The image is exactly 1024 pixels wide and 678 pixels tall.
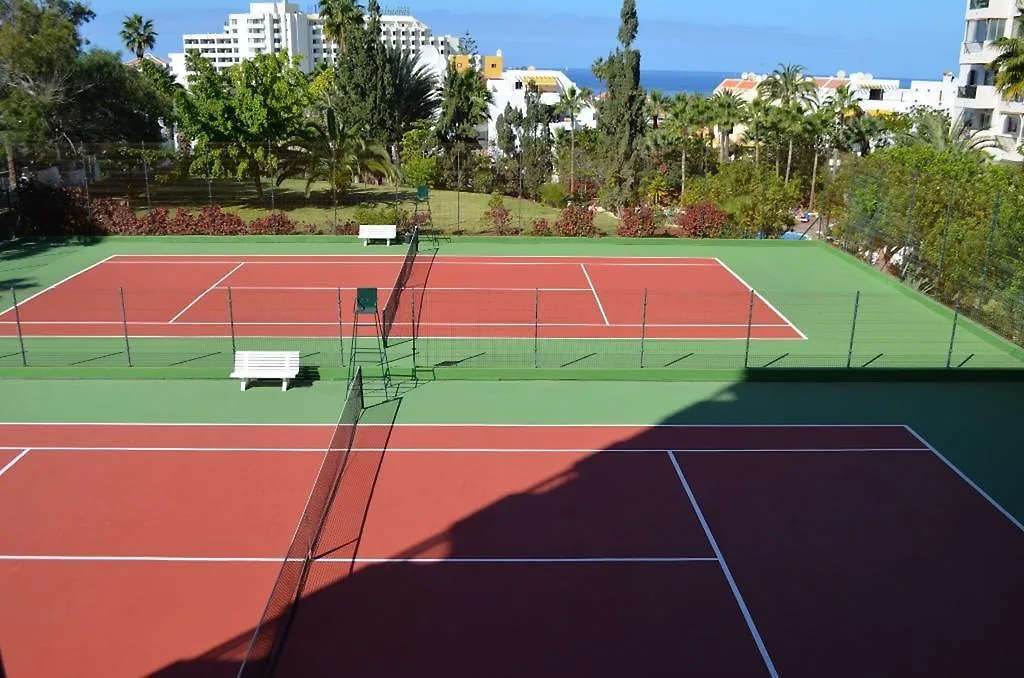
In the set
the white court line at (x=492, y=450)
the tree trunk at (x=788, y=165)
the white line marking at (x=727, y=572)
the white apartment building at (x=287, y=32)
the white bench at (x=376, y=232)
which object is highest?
the white apartment building at (x=287, y=32)

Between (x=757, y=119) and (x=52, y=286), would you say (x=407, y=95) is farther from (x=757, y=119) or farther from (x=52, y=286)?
(x=52, y=286)

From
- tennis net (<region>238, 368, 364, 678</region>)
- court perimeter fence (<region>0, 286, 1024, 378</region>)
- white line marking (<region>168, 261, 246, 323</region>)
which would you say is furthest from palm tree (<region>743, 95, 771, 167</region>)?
tennis net (<region>238, 368, 364, 678</region>)

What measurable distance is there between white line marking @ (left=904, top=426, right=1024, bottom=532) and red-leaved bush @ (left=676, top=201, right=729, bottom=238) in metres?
17.2

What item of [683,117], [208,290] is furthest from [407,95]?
[208,290]

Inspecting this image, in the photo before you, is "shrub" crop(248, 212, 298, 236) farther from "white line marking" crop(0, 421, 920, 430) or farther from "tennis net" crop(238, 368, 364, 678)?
"tennis net" crop(238, 368, 364, 678)

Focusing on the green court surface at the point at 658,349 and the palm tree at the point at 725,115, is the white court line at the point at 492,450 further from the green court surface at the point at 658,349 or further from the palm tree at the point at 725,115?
the palm tree at the point at 725,115

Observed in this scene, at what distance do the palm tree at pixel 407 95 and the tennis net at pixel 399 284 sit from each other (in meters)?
19.9

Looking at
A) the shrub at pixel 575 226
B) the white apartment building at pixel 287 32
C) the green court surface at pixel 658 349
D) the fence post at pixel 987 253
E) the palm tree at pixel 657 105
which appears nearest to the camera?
the green court surface at pixel 658 349

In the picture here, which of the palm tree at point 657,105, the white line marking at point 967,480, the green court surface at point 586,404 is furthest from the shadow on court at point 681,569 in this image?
the palm tree at point 657,105

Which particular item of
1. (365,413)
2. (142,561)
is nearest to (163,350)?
(365,413)

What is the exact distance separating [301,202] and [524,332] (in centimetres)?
1953

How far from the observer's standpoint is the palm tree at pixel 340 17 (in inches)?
2286

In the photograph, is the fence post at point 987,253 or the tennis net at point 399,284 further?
the fence post at point 987,253

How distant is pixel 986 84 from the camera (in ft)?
160
